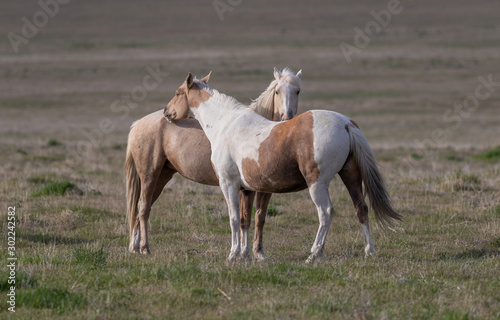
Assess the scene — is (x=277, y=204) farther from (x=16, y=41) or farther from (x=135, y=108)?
(x=16, y=41)

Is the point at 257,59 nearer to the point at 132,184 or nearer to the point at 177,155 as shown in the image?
the point at 132,184

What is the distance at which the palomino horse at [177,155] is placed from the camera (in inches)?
328

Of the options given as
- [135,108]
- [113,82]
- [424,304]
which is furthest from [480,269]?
[113,82]

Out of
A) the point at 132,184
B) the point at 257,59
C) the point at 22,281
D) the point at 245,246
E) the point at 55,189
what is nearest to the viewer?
the point at 22,281

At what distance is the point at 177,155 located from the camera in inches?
345

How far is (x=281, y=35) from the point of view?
99625mm

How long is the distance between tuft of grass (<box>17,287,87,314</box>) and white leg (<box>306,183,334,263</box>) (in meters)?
2.64

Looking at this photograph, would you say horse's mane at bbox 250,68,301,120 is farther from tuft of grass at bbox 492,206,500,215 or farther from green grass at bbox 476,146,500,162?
green grass at bbox 476,146,500,162

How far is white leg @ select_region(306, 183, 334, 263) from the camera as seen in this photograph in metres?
7.27

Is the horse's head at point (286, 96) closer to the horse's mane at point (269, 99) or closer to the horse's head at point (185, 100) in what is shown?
the horse's mane at point (269, 99)

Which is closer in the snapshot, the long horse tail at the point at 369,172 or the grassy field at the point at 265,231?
the grassy field at the point at 265,231

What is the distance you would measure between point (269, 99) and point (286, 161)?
149cm

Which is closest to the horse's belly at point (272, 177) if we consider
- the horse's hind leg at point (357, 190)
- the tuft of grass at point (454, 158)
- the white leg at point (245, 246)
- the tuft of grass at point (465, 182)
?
the horse's hind leg at point (357, 190)

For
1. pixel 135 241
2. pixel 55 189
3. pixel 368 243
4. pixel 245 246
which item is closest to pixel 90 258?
pixel 135 241
